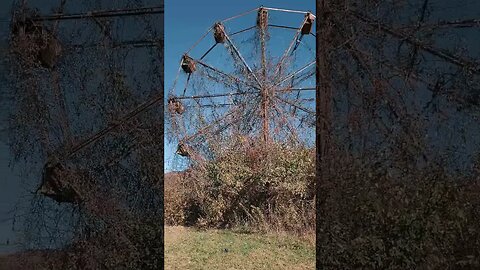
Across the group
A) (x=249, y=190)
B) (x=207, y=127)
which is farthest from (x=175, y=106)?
(x=249, y=190)

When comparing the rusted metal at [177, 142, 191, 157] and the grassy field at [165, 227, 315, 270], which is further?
the rusted metal at [177, 142, 191, 157]

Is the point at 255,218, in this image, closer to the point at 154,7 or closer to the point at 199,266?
the point at 199,266

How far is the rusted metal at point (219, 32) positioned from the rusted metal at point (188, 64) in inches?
6.2

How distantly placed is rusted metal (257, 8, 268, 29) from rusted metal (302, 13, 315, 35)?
18 centimetres

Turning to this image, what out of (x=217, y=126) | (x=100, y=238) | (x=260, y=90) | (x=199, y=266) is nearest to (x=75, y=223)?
(x=100, y=238)

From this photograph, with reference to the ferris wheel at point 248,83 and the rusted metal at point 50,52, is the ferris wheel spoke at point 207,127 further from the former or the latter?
the rusted metal at point 50,52

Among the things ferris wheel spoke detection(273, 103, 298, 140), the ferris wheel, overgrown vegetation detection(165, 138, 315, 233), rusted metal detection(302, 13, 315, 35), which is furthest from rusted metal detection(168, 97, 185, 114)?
rusted metal detection(302, 13, 315, 35)

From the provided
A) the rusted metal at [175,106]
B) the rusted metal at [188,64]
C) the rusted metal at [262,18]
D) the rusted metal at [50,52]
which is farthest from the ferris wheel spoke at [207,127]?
the rusted metal at [50,52]

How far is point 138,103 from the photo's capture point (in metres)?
2.74

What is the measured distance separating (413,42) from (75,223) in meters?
1.81

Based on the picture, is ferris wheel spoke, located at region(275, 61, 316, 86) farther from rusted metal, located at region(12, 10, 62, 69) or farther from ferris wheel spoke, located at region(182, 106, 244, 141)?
rusted metal, located at region(12, 10, 62, 69)

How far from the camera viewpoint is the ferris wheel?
8.34 feet

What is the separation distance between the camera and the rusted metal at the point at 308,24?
2529 mm

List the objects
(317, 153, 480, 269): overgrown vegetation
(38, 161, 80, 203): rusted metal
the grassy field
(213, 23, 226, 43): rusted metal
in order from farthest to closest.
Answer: (38, 161, 80, 203): rusted metal, (213, 23, 226, 43): rusted metal, the grassy field, (317, 153, 480, 269): overgrown vegetation
